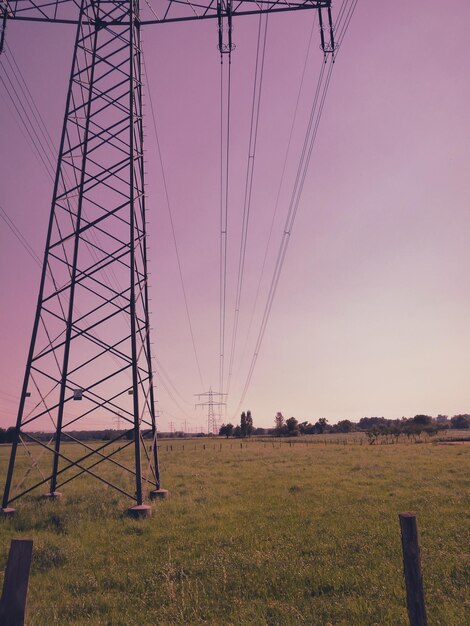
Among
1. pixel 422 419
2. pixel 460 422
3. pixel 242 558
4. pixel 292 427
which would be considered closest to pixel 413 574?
pixel 242 558

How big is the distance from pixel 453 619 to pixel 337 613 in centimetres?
166

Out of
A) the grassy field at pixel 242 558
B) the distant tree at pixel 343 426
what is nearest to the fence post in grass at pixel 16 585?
the grassy field at pixel 242 558

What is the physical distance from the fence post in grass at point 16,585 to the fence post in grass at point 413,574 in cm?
385

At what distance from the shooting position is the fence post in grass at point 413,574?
4.45 metres

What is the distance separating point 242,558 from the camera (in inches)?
339

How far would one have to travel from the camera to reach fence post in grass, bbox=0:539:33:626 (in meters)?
3.96

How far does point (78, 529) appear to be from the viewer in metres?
11.2

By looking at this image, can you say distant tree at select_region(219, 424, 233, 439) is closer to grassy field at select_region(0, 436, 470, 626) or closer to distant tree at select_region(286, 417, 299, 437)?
distant tree at select_region(286, 417, 299, 437)

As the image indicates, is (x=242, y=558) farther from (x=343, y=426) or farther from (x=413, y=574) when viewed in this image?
(x=343, y=426)

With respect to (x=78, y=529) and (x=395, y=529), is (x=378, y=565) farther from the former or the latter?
(x=78, y=529)

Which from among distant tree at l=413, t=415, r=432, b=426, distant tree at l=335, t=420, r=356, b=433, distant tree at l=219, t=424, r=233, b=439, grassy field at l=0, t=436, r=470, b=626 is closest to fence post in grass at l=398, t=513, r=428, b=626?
grassy field at l=0, t=436, r=470, b=626

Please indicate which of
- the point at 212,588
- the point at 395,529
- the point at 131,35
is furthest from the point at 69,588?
the point at 131,35

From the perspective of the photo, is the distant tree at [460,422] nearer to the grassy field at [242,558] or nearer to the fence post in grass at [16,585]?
the grassy field at [242,558]

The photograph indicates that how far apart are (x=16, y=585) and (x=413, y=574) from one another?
4126 mm
